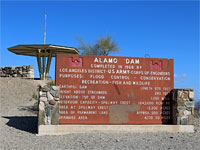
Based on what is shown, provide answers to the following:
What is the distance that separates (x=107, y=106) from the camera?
8203mm

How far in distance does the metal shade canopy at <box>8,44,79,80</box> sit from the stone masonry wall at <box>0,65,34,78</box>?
1145 mm

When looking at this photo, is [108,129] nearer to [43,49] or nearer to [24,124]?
[24,124]

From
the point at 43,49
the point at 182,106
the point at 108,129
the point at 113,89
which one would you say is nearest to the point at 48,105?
the point at 108,129

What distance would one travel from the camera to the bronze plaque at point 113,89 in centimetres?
808

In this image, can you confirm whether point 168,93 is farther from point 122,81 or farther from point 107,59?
point 107,59

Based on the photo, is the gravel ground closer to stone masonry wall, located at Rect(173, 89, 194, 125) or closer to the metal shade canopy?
stone masonry wall, located at Rect(173, 89, 194, 125)

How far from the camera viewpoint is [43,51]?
21438 millimetres

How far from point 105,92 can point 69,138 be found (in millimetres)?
2018

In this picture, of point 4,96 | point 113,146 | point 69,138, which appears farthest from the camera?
point 4,96

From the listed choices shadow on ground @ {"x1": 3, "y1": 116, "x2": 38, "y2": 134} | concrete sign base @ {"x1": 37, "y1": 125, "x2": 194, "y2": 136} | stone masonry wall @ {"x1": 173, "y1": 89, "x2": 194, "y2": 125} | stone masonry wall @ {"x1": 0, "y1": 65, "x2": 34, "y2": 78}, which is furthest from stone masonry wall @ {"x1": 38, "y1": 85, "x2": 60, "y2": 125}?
stone masonry wall @ {"x1": 0, "y1": 65, "x2": 34, "y2": 78}

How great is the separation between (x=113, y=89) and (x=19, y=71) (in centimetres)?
1682

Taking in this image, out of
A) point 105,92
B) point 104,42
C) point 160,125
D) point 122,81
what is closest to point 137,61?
point 122,81

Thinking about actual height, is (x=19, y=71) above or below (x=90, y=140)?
above

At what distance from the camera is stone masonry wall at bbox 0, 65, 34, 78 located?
22.3 m
